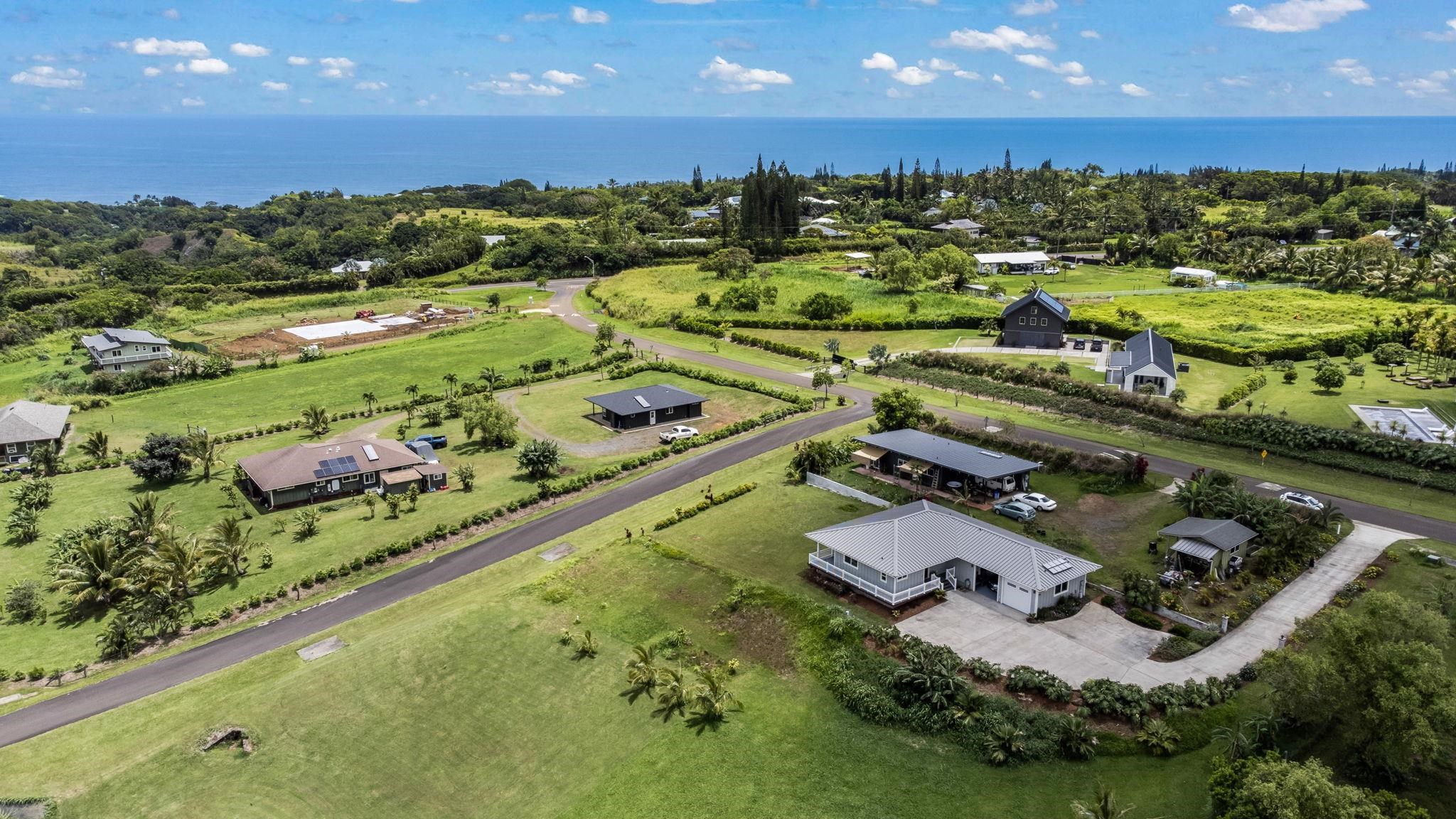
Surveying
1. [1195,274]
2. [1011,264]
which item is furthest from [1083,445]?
[1011,264]

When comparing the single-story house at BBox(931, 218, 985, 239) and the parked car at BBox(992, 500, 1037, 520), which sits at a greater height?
the single-story house at BBox(931, 218, 985, 239)

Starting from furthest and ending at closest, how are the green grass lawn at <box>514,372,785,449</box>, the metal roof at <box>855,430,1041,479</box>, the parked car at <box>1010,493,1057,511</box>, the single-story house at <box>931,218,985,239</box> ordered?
the single-story house at <box>931,218,985,239</box>
the green grass lawn at <box>514,372,785,449</box>
the metal roof at <box>855,430,1041,479</box>
the parked car at <box>1010,493,1057,511</box>

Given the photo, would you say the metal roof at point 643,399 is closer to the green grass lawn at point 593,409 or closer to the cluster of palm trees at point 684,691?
the green grass lawn at point 593,409

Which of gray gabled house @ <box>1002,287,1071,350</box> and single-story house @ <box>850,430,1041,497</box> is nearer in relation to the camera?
single-story house @ <box>850,430,1041,497</box>

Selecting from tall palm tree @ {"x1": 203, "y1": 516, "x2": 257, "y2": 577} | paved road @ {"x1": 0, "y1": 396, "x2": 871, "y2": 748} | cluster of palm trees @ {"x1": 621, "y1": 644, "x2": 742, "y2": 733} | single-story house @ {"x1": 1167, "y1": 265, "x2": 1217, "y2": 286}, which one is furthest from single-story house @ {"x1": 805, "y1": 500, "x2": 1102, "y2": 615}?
single-story house @ {"x1": 1167, "y1": 265, "x2": 1217, "y2": 286}

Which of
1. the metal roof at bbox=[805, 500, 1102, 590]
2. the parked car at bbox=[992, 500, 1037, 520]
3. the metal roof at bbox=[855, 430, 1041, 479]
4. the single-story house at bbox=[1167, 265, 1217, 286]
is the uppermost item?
the single-story house at bbox=[1167, 265, 1217, 286]

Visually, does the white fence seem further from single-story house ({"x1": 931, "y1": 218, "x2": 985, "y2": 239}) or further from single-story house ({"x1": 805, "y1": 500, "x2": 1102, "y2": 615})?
single-story house ({"x1": 931, "y1": 218, "x2": 985, "y2": 239})

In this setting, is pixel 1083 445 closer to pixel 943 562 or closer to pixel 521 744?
pixel 943 562

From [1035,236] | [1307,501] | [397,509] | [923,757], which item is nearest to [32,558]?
[397,509]
